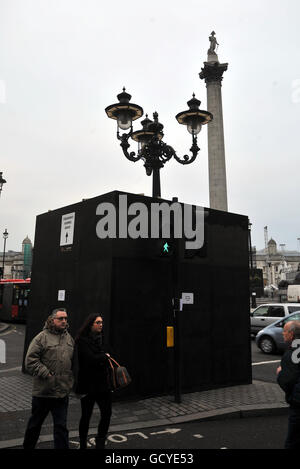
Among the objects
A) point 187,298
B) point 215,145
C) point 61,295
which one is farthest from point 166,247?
point 215,145

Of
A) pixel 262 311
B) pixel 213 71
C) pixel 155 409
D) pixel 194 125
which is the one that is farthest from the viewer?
pixel 213 71

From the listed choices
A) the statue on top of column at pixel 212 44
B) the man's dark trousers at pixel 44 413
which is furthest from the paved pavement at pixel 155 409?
the statue on top of column at pixel 212 44

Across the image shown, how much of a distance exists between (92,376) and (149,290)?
3634 mm

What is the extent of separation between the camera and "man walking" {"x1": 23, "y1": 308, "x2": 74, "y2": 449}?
4555 millimetres

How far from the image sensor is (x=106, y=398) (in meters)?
4.97

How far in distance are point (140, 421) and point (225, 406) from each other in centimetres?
174

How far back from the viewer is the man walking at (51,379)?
179 inches

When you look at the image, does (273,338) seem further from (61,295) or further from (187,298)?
(61,295)

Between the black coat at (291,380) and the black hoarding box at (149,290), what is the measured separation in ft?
12.2

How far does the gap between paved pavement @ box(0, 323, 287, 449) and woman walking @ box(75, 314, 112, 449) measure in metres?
1.18

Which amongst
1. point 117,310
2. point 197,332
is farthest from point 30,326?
point 197,332

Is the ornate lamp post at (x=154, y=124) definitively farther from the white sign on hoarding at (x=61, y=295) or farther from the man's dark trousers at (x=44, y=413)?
the man's dark trousers at (x=44, y=413)

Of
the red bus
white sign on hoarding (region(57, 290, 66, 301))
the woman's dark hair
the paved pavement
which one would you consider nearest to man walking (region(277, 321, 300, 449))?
the woman's dark hair

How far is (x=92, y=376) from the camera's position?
491 cm
